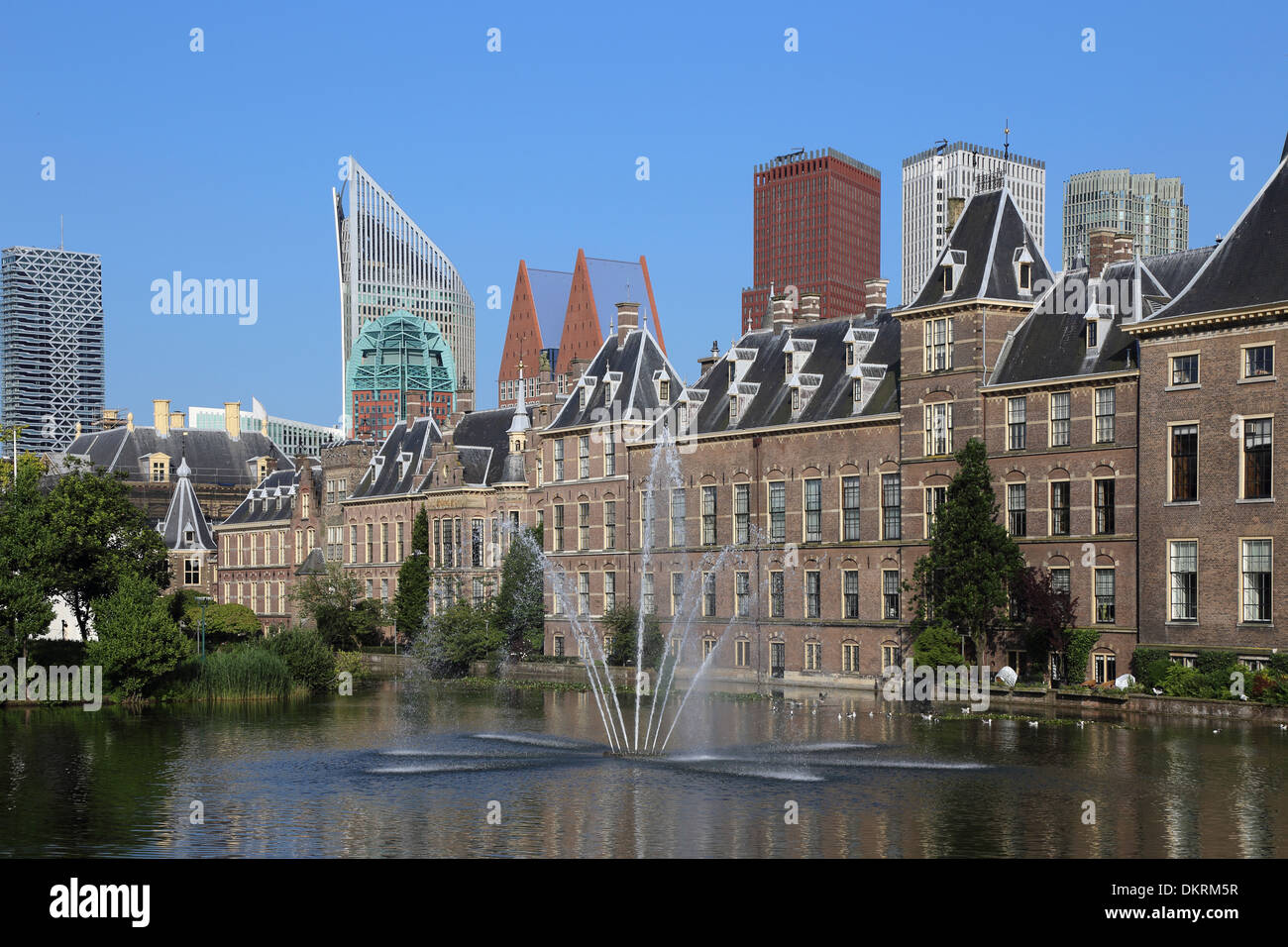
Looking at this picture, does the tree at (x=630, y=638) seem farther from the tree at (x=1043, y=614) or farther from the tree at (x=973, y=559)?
the tree at (x=1043, y=614)

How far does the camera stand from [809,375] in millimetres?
69438

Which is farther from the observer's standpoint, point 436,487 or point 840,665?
point 436,487

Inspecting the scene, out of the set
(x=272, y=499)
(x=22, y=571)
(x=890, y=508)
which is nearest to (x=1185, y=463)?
(x=890, y=508)

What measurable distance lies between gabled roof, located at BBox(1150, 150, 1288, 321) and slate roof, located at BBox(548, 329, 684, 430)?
30.4m

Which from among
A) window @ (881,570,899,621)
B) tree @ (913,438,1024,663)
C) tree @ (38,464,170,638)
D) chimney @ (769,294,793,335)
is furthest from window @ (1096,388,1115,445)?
tree @ (38,464,170,638)

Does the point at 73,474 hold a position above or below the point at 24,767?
above

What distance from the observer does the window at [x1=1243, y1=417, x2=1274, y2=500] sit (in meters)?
50.3

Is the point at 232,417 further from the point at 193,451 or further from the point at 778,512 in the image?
the point at 778,512

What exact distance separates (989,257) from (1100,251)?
191 inches
